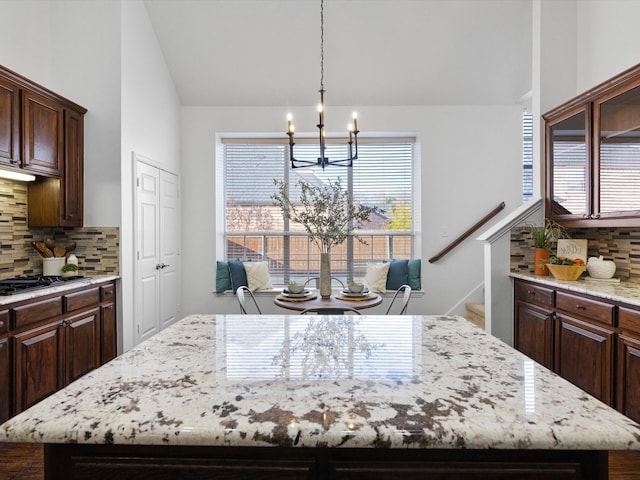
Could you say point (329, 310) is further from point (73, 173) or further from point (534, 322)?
point (73, 173)

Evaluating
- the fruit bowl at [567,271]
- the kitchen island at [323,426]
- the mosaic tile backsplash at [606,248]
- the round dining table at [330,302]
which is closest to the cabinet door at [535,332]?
the fruit bowl at [567,271]

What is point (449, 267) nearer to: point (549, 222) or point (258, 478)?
point (549, 222)

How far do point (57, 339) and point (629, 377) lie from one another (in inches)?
142

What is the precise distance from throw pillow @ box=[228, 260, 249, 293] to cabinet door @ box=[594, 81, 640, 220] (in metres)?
3.57

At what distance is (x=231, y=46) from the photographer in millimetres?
4207

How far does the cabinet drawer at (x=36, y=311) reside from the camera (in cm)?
232

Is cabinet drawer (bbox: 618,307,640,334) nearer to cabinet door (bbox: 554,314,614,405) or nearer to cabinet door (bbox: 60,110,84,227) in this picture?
cabinet door (bbox: 554,314,614,405)

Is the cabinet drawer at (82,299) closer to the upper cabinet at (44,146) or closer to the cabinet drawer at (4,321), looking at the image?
the cabinet drawer at (4,321)

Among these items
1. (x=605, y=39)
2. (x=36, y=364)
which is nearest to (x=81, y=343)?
(x=36, y=364)

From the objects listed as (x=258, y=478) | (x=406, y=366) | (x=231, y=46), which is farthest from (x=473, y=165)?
(x=258, y=478)

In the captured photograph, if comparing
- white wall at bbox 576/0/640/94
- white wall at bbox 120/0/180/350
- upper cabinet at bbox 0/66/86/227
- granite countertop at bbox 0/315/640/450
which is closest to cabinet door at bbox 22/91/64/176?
upper cabinet at bbox 0/66/86/227

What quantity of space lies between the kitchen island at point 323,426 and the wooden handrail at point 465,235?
153 inches

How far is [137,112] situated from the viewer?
3668mm

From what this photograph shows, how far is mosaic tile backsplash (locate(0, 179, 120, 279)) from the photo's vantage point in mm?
2973
